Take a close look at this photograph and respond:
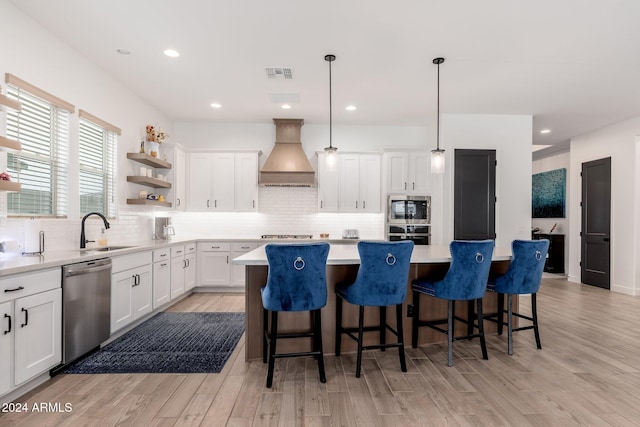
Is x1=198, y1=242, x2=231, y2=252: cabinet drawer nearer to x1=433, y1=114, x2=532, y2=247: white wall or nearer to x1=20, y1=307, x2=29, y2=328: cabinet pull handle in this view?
x1=20, y1=307, x2=29, y2=328: cabinet pull handle

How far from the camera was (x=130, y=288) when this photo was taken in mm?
3697

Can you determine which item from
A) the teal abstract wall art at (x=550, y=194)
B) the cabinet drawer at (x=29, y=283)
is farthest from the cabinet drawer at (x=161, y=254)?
the teal abstract wall art at (x=550, y=194)

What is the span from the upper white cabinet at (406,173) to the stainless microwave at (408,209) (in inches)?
5.2

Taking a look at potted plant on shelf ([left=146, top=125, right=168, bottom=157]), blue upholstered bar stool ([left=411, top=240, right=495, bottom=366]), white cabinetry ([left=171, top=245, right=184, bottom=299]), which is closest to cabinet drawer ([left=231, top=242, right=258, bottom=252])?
white cabinetry ([left=171, top=245, right=184, bottom=299])

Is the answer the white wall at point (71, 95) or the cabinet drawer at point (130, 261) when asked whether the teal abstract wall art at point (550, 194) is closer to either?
the cabinet drawer at point (130, 261)

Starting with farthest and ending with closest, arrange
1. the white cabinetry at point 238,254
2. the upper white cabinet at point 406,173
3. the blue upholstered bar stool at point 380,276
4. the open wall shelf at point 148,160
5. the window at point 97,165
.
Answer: the upper white cabinet at point 406,173
the white cabinetry at point 238,254
the open wall shelf at point 148,160
the window at point 97,165
the blue upholstered bar stool at point 380,276

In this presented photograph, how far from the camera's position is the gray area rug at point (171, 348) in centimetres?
290

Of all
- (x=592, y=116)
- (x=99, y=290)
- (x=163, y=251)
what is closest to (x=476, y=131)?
A: (x=592, y=116)

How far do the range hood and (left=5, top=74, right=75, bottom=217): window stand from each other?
9.58 feet

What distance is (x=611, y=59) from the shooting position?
3732 mm

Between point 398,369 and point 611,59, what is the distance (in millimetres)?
3934

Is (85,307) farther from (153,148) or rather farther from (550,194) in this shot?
(550,194)

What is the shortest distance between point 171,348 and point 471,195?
474 centimetres

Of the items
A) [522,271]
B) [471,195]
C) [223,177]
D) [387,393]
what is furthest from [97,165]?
[471,195]
